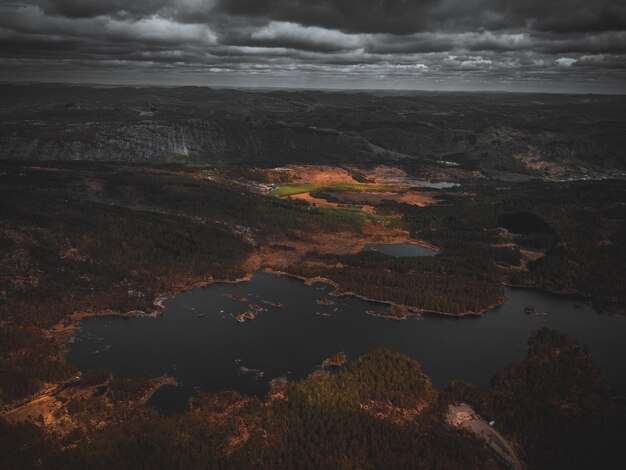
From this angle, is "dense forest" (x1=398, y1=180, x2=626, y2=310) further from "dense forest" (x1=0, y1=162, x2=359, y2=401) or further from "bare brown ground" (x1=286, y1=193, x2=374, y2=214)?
"dense forest" (x1=0, y1=162, x2=359, y2=401)

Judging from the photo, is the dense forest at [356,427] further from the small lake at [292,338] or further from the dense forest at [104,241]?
the dense forest at [104,241]

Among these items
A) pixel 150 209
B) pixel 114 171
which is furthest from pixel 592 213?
pixel 114 171

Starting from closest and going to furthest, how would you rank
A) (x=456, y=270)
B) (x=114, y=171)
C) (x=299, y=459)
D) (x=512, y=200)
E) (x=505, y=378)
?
(x=299, y=459) → (x=505, y=378) → (x=456, y=270) → (x=512, y=200) → (x=114, y=171)

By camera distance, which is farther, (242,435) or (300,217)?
(300,217)

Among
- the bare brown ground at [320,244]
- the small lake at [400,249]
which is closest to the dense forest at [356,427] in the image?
the bare brown ground at [320,244]

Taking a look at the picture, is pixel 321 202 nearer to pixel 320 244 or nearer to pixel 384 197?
pixel 384 197

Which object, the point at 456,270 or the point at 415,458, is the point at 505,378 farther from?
the point at 456,270

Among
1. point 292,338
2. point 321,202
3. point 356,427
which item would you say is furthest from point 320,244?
point 356,427
